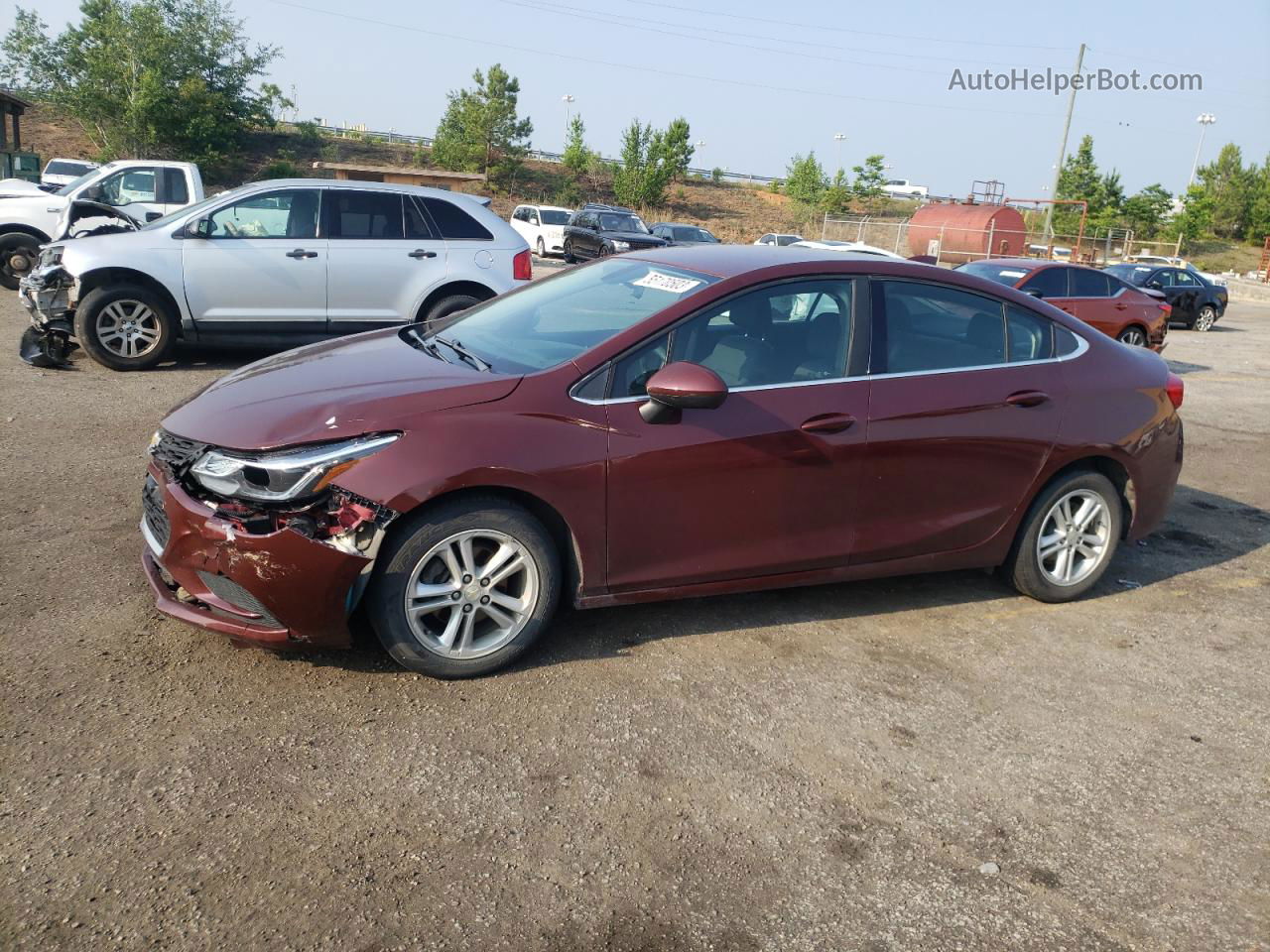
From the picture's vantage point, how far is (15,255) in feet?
48.9

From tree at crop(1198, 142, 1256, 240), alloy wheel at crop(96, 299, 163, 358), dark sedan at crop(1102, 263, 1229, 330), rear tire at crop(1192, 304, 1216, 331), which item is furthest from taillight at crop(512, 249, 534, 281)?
tree at crop(1198, 142, 1256, 240)

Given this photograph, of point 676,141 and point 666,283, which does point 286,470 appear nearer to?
point 666,283

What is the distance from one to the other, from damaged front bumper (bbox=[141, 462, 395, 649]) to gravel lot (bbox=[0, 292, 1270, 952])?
0.86 ft

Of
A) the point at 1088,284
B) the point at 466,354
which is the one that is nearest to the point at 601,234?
the point at 1088,284

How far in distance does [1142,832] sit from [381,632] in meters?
2.66

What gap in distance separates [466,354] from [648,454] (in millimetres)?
999

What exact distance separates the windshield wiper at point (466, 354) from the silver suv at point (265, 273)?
524cm

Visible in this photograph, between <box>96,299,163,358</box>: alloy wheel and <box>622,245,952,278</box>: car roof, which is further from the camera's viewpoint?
<box>96,299,163,358</box>: alloy wheel

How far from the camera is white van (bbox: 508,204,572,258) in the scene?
30859 millimetres

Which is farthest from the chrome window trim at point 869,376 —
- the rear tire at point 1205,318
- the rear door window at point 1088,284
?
the rear tire at point 1205,318

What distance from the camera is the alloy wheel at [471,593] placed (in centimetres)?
362

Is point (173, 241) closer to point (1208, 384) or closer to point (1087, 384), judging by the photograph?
point (1087, 384)

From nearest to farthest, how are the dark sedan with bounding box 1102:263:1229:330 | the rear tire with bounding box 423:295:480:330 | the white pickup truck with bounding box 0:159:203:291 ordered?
1. the rear tire with bounding box 423:295:480:330
2. the white pickup truck with bounding box 0:159:203:291
3. the dark sedan with bounding box 1102:263:1229:330

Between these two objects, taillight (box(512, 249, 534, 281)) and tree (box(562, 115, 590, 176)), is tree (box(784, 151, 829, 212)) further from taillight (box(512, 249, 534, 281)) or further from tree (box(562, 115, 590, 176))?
taillight (box(512, 249, 534, 281))
